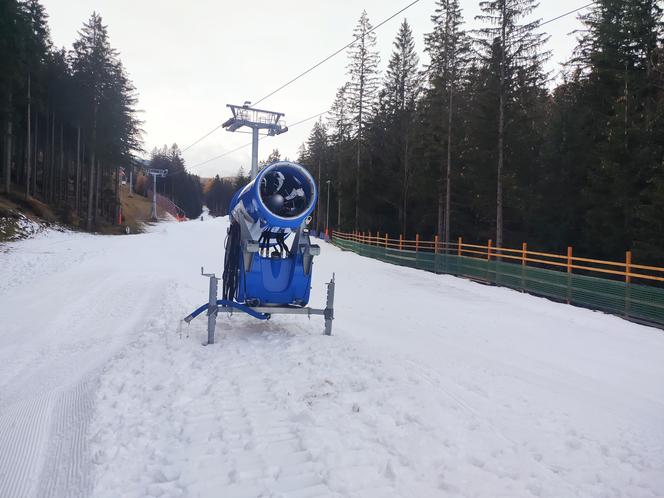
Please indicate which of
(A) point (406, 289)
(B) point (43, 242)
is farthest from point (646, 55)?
(B) point (43, 242)

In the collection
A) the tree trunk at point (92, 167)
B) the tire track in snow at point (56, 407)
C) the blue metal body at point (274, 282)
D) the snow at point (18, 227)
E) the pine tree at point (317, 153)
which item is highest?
the pine tree at point (317, 153)

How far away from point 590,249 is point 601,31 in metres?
12.3

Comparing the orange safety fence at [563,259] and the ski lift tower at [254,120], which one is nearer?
the orange safety fence at [563,259]

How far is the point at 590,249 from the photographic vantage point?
85.6 ft

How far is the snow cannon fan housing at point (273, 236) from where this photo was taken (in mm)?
6246

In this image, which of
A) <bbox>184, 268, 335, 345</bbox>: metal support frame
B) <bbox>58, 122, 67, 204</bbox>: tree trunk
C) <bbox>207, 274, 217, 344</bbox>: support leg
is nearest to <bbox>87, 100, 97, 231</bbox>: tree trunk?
<bbox>58, 122, 67, 204</bbox>: tree trunk

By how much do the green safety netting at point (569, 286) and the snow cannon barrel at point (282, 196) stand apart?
8.33 meters

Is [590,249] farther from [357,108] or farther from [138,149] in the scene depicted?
[138,149]

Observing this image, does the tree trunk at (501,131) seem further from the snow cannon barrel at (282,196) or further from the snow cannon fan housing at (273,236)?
the snow cannon barrel at (282,196)

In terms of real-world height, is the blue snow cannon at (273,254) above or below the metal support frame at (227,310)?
above

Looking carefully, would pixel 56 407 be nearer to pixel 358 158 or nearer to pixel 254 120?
pixel 254 120

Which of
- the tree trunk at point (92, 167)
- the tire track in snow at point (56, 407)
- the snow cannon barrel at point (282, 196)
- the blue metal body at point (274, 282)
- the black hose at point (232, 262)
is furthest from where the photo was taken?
the tree trunk at point (92, 167)

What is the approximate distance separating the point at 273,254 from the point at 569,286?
30.3 feet

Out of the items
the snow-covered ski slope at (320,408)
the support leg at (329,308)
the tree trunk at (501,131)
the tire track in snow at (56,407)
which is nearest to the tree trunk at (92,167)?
the snow-covered ski slope at (320,408)
